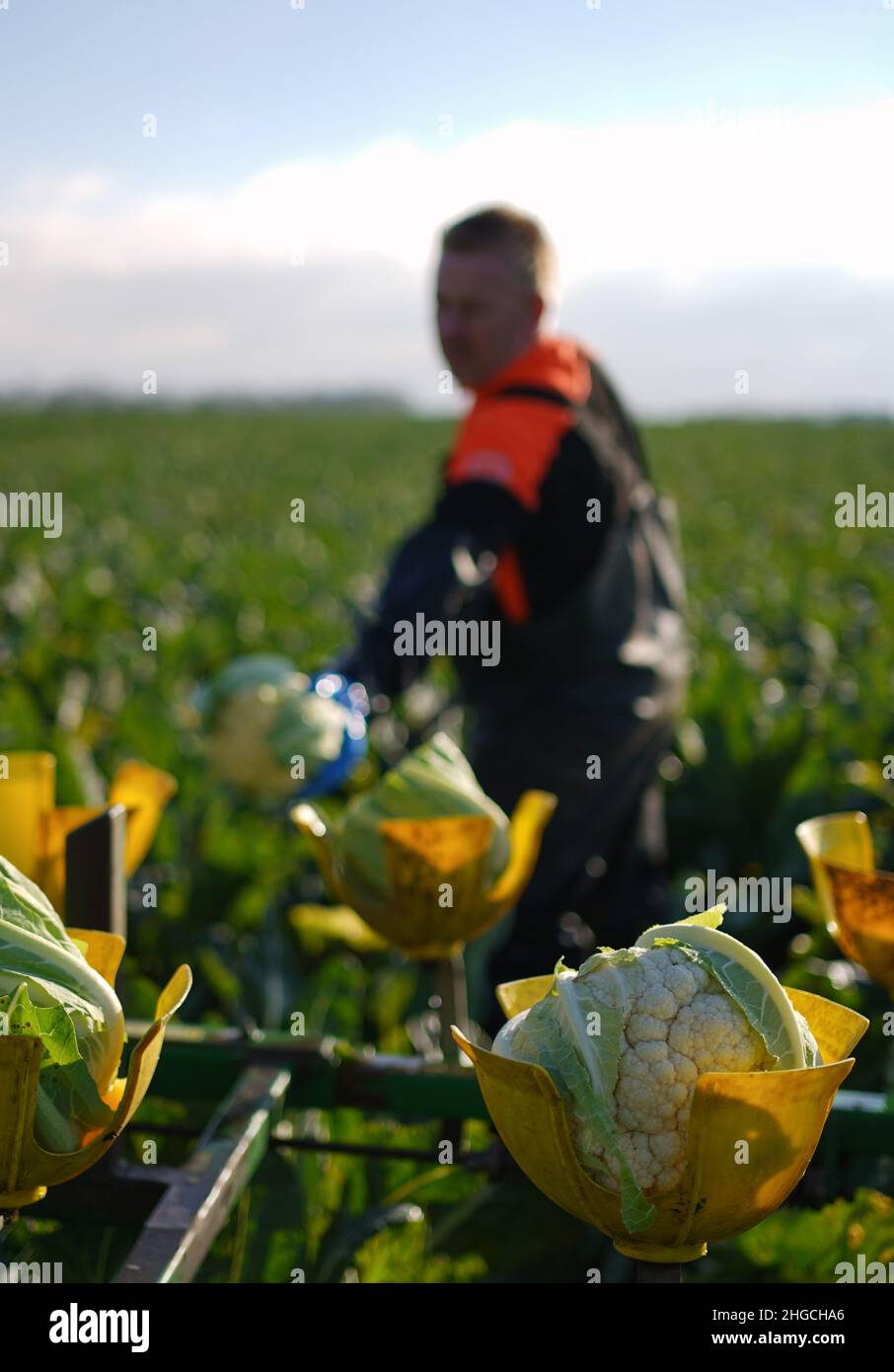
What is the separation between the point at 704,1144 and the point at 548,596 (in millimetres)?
2236

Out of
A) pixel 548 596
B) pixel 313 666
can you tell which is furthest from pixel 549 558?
pixel 313 666

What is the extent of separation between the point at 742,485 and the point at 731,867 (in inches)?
679

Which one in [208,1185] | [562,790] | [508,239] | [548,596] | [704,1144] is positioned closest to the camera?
[704,1144]

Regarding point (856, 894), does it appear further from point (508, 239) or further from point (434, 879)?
point (508, 239)

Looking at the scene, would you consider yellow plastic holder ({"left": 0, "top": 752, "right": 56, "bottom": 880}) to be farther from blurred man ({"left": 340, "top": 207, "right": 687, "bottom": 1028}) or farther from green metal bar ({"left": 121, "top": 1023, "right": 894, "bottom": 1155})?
blurred man ({"left": 340, "top": 207, "right": 687, "bottom": 1028})

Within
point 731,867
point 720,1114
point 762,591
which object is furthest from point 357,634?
point 762,591

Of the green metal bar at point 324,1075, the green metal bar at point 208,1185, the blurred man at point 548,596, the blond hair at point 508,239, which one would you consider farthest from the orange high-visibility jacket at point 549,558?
the green metal bar at point 208,1185

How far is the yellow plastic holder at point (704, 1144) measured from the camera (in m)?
1.11

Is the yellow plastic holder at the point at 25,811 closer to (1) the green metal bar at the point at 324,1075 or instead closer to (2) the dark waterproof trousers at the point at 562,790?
(1) the green metal bar at the point at 324,1075

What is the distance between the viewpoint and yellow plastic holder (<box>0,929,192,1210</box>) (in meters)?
1.15

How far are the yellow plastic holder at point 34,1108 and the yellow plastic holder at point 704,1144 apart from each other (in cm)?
28

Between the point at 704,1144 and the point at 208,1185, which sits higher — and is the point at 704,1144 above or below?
above

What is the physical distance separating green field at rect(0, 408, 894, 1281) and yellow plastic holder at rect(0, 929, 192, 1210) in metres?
0.78

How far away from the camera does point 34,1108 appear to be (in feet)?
3.86
